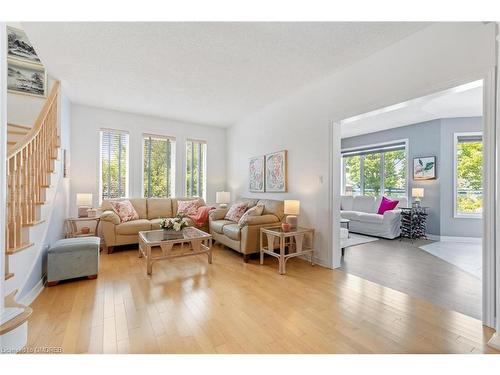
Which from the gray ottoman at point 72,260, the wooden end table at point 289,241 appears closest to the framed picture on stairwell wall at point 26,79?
the gray ottoman at point 72,260

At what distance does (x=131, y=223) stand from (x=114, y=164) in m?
1.54

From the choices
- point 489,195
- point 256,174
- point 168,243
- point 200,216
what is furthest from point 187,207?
point 489,195

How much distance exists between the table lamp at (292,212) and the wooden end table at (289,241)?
12cm

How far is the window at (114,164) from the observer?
15.2 ft

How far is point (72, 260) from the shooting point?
2.60 metres

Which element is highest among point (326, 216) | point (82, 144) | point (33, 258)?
point (82, 144)

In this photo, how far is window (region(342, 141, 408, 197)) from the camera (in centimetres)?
594

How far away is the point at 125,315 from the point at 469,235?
6.40 metres

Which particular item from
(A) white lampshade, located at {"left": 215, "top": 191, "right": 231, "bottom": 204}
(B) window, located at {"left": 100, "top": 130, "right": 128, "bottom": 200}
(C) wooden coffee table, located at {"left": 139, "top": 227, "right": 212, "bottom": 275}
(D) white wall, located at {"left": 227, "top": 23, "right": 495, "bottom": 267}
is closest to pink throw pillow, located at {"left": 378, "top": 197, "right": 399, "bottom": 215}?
(D) white wall, located at {"left": 227, "top": 23, "right": 495, "bottom": 267}

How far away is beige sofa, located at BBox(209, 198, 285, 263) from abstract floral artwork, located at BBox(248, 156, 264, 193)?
46 centimetres

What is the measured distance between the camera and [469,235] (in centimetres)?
476

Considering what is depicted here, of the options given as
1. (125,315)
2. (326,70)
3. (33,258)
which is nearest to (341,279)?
(125,315)

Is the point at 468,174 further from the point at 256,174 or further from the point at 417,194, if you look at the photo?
the point at 256,174
